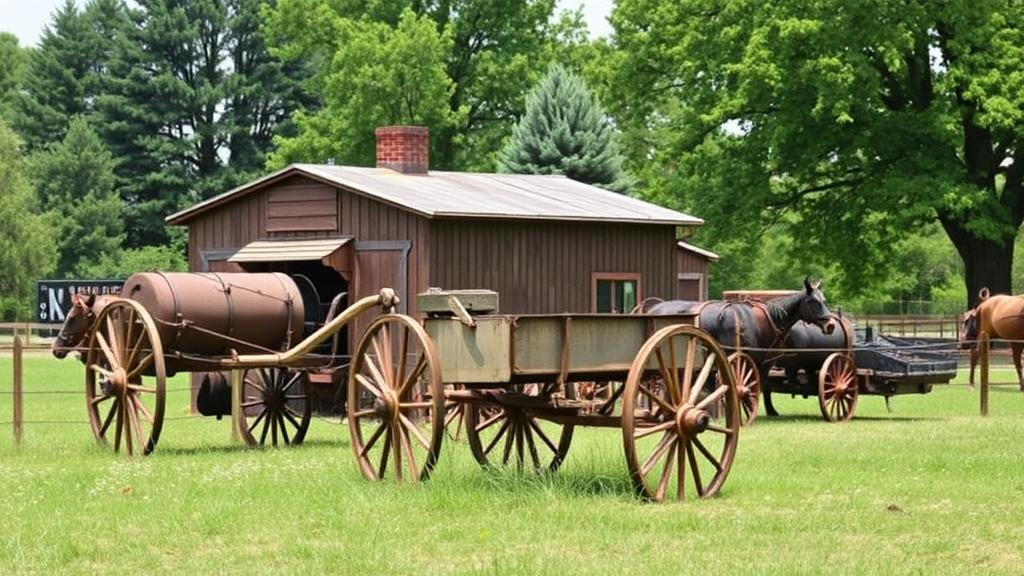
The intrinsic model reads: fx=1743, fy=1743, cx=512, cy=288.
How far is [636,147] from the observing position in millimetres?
61438

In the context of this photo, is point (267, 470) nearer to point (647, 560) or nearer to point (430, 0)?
point (647, 560)

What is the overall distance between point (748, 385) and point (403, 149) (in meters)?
8.08

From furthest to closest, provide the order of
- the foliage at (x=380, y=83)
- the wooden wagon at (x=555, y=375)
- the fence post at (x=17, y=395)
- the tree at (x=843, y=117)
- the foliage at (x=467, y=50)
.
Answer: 1. the foliage at (x=467, y=50)
2. the foliage at (x=380, y=83)
3. the tree at (x=843, y=117)
4. the fence post at (x=17, y=395)
5. the wooden wagon at (x=555, y=375)

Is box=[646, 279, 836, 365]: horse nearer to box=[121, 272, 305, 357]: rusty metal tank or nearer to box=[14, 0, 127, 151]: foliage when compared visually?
box=[121, 272, 305, 357]: rusty metal tank

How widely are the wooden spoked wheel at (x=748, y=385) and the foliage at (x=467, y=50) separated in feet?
105

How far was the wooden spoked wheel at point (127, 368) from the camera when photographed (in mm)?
17234

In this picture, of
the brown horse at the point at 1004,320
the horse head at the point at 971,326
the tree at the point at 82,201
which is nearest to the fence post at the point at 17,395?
the brown horse at the point at 1004,320

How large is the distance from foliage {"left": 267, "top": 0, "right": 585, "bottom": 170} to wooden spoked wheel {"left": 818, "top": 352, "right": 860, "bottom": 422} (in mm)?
31559

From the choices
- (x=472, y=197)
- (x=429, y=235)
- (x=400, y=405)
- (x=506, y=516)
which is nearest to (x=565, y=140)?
(x=472, y=197)

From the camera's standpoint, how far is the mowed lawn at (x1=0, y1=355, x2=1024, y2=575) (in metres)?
10.2

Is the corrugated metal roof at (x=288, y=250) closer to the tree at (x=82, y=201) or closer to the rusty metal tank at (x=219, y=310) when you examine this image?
the rusty metal tank at (x=219, y=310)

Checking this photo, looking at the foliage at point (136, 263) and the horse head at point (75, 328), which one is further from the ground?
the foliage at point (136, 263)

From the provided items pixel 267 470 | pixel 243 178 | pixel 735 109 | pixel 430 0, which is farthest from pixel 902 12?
pixel 243 178

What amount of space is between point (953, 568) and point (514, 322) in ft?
13.3
